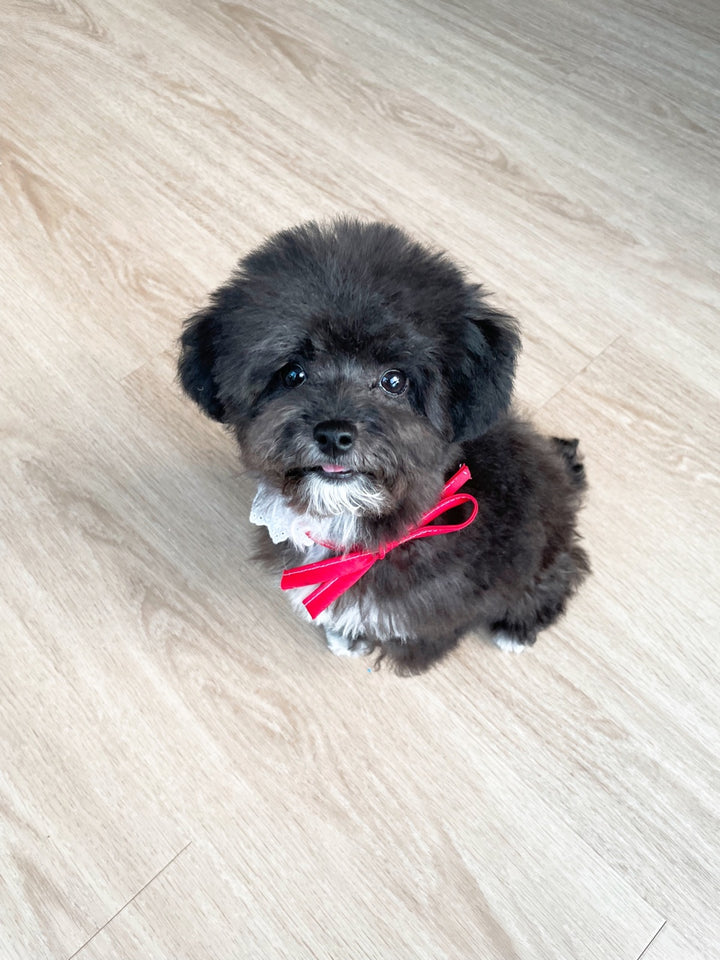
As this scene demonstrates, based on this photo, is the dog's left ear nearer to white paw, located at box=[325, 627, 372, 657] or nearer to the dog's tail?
the dog's tail

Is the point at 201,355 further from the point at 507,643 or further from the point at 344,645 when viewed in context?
the point at 507,643

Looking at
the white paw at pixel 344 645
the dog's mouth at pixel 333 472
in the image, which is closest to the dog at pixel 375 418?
the dog's mouth at pixel 333 472

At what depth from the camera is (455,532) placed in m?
1.32

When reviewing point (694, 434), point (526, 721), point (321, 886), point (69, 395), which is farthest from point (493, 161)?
point (321, 886)

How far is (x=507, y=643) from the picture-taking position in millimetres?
1604

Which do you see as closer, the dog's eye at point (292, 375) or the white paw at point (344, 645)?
the dog's eye at point (292, 375)

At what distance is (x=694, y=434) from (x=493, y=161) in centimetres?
98

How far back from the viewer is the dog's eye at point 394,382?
1.14m

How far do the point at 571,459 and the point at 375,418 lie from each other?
689 millimetres

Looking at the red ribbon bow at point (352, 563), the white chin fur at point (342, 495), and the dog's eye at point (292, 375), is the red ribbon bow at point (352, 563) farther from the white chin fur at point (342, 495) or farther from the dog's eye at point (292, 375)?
the dog's eye at point (292, 375)

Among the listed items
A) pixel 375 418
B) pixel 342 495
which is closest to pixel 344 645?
pixel 342 495

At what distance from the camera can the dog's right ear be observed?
1.19 m

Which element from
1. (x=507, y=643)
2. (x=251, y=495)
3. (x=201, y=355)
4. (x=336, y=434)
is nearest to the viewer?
(x=336, y=434)

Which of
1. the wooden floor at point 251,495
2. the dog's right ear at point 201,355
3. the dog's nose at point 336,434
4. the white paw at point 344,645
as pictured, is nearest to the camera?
the dog's nose at point 336,434
